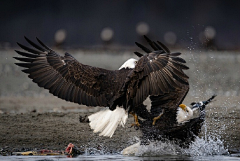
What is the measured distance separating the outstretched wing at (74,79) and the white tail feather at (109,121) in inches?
6.3

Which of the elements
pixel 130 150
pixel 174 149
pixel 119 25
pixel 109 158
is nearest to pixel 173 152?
pixel 174 149

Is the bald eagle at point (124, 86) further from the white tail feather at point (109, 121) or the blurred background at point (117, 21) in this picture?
the blurred background at point (117, 21)

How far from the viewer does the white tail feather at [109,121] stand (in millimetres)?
7211

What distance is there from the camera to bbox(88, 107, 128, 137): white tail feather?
23.7 feet

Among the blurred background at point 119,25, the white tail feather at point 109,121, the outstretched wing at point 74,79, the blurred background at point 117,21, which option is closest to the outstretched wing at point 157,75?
the white tail feather at point 109,121

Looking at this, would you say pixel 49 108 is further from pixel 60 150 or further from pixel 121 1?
pixel 121 1

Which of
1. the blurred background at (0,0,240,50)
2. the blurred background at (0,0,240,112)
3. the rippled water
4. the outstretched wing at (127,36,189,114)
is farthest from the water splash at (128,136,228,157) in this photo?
the blurred background at (0,0,240,50)

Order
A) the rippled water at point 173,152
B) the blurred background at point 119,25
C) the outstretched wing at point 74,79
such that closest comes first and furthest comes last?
the rippled water at point 173,152
the outstretched wing at point 74,79
the blurred background at point 119,25

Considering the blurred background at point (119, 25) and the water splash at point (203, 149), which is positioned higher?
the blurred background at point (119, 25)

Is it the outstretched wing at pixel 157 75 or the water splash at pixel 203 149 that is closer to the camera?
the outstretched wing at pixel 157 75

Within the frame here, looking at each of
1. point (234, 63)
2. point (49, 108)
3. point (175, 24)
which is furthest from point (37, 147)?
point (175, 24)

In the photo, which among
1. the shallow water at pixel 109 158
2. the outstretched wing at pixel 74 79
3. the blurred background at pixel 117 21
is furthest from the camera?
the blurred background at pixel 117 21

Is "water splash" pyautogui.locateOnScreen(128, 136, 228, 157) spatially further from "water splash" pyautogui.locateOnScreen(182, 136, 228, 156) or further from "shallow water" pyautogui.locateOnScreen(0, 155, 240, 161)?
"shallow water" pyautogui.locateOnScreen(0, 155, 240, 161)

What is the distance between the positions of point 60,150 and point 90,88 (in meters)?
0.96
